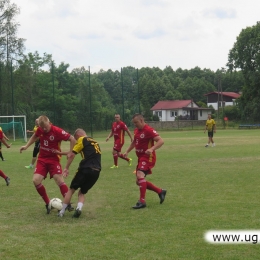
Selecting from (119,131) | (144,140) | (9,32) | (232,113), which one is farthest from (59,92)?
(144,140)

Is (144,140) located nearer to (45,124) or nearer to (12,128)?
(45,124)

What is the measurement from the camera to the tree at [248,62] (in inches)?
2608

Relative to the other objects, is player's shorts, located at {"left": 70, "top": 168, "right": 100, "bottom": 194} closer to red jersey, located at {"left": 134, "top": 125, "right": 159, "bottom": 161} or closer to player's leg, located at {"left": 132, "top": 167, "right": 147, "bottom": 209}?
player's leg, located at {"left": 132, "top": 167, "right": 147, "bottom": 209}

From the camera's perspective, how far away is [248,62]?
68.2 meters

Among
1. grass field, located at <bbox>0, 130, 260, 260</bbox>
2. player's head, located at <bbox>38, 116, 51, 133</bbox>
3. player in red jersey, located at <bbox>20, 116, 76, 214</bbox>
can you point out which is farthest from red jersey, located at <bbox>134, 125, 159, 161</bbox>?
player's head, located at <bbox>38, 116, 51, 133</bbox>

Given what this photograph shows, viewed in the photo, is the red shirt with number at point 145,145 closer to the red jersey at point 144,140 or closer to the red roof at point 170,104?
the red jersey at point 144,140

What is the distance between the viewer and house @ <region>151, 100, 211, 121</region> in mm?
92875

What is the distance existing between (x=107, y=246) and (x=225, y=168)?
9.37 meters

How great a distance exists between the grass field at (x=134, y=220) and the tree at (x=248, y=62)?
55.6 meters

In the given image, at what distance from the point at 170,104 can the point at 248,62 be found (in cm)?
2896

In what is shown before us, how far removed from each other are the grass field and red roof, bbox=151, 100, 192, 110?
8080 cm

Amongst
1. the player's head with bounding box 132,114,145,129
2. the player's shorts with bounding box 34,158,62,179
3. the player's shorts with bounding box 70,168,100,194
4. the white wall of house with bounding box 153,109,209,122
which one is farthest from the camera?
the white wall of house with bounding box 153,109,209,122

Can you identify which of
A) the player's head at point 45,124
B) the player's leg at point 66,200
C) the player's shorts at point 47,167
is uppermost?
the player's head at point 45,124

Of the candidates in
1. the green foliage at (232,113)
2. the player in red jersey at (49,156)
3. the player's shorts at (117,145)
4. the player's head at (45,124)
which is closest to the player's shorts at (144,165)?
the player in red jersey at (49,156)
